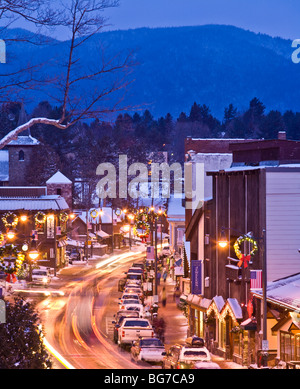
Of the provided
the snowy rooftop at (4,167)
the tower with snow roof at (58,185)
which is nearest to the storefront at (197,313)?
the tower with snow roof at (58,185)

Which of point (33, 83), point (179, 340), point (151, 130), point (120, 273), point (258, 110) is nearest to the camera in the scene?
point (33, 83)

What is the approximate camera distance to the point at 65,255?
9188 centimetres

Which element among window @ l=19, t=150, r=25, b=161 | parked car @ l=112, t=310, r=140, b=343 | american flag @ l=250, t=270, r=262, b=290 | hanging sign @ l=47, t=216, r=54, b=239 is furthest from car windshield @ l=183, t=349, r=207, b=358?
window @ l=19, t=150, r=25, b=161

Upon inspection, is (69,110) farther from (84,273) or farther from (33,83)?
(84,273)

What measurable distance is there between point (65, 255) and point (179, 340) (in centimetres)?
5182

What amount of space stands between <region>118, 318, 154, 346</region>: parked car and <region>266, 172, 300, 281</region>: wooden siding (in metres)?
7.61

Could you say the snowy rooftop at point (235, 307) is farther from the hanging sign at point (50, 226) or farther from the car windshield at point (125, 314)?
the hanging sign at point (50, 226)

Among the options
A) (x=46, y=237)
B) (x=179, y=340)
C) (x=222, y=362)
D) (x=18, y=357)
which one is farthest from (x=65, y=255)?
(x=18, y=357)

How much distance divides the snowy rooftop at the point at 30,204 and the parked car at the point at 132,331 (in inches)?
1731

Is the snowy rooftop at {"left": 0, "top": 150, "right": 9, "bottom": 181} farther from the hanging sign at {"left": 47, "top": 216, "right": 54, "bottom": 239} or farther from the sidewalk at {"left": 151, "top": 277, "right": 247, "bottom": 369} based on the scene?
the sidewalk at {"left": 151, "top": 277, "right": 247, "bottom": 369}

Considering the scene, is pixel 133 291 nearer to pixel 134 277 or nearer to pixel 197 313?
pixel 134 277

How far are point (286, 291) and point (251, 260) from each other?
5.20 metres

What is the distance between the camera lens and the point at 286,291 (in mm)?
29547

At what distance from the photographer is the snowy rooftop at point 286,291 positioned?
89.5 ft
